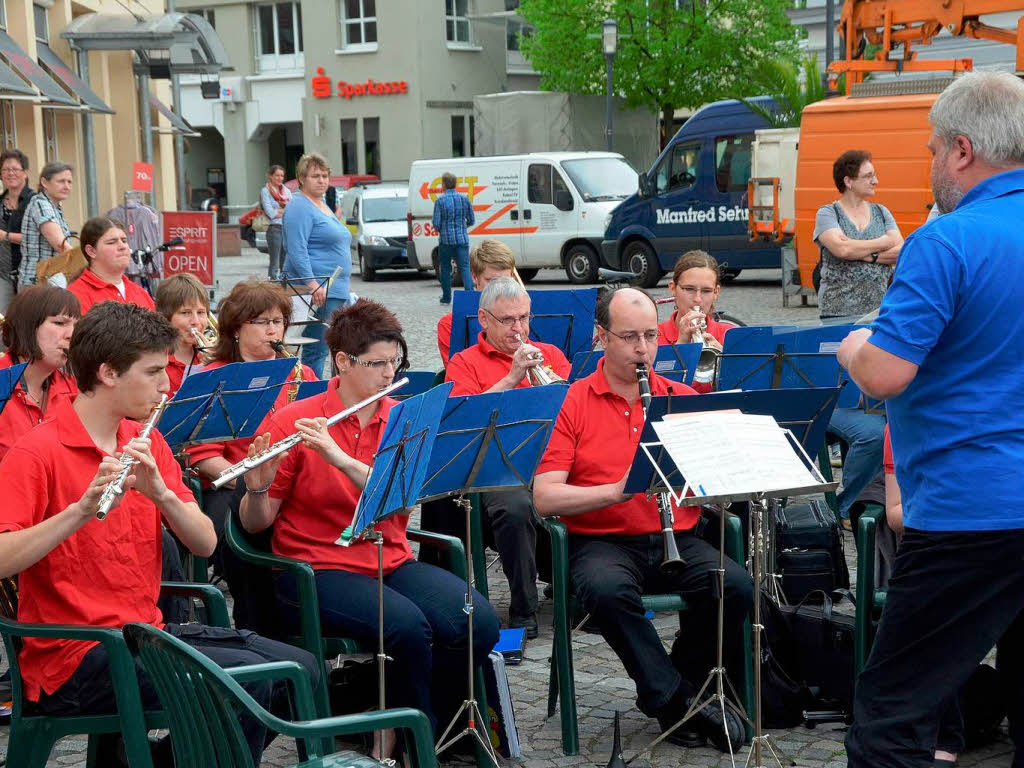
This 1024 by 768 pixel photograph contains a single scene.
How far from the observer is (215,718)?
111 inches

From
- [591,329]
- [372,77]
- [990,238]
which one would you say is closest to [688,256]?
[591,329]

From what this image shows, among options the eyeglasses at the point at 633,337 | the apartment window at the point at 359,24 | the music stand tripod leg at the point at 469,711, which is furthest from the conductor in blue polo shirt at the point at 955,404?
the apartment window at the point at 359,24

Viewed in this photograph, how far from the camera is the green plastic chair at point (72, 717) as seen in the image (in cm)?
330

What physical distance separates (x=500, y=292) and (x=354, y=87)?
109 feet

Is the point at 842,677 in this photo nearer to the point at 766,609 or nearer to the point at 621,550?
the point at 766,609

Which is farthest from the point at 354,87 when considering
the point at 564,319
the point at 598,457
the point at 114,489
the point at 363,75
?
the point at 114,489

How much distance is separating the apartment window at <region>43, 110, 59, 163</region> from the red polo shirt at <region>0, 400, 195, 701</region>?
15.2 metres

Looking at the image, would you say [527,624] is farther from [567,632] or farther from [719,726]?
[719,726]

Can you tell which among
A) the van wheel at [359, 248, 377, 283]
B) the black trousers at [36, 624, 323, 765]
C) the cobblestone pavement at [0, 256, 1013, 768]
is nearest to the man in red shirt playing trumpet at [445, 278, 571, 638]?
the cobblestone pavement at [0, 256, 1013, 768]

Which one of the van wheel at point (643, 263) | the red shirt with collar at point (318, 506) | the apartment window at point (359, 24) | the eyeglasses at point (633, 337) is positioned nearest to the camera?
the red shirt with collar at point (318, 506)

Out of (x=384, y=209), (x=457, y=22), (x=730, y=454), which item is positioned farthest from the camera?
(x=457, y=22)

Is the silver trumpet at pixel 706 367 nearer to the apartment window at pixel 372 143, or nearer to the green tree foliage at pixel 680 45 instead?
the green tree foliage at pixel 680 45

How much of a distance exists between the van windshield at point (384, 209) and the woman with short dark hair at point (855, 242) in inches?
675

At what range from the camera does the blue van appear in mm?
18766
